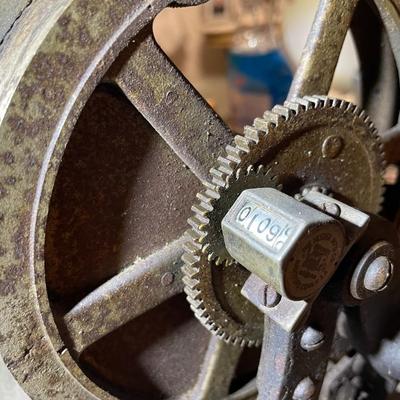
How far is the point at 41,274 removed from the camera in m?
0.56

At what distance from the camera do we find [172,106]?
1.95ft

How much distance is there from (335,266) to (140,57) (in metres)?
0.26

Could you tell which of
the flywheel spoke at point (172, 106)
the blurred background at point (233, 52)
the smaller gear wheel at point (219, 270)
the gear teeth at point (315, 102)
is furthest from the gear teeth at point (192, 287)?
the blurred background at point (233, 52)

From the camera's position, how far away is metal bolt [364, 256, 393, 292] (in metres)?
0.60

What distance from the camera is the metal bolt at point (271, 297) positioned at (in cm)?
59

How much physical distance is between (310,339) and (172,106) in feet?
0.88

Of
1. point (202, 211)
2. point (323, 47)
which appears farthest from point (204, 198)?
point (323, 47)

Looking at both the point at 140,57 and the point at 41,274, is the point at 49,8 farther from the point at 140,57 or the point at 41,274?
the point at 41,274

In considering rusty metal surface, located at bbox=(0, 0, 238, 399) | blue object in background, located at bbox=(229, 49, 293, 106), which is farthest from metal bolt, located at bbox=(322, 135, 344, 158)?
blue object in background, located at bbox=(229, 49, 293, 106)

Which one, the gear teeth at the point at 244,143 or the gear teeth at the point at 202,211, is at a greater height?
the gear teeth at the point at 244,143

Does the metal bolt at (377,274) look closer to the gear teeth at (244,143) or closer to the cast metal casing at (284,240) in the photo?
the cast metal casing at (284,240)

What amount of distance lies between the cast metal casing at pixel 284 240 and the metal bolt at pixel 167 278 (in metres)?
0.11

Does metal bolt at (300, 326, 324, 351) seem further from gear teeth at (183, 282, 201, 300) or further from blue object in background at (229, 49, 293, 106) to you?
blue object in background at (229, 49, 293, 106)

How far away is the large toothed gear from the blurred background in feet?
4.09
